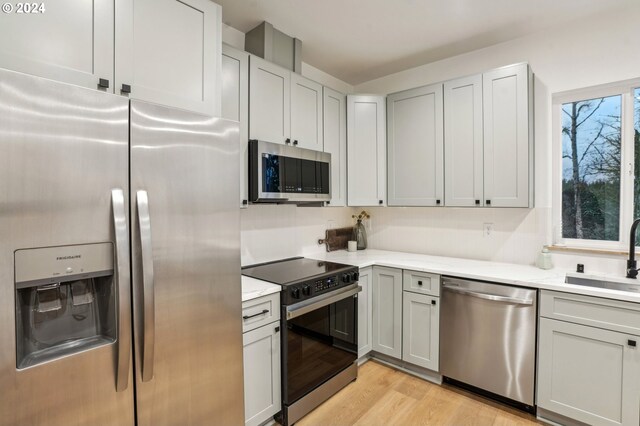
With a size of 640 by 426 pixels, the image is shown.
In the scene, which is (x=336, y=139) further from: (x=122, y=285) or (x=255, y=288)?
(x=122, y=285)

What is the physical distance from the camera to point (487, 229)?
9.64 ft

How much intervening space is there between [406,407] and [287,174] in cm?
187

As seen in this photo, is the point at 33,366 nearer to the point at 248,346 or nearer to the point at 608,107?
the point at 248,346

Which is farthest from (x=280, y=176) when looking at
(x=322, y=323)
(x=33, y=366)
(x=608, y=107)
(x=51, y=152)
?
(x=608, y=107)

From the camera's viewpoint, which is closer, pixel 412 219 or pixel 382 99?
pixel 382 99

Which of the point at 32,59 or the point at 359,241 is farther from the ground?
the point at 32,59

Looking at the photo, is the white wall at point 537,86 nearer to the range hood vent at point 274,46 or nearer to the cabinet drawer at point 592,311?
the cabinet drawer at point 592,311

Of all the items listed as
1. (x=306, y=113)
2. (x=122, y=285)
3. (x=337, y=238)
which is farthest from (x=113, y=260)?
(x=337, y=238)

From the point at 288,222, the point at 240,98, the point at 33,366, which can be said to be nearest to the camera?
the point at 33,366

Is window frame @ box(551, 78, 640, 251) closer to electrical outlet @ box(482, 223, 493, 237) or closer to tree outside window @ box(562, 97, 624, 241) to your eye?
tree outside window @ box(562, 97, 624, 241)

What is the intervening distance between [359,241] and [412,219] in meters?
0.61

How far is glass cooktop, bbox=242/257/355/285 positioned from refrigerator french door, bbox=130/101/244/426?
609 millimetres

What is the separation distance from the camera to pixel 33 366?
1.05 meters

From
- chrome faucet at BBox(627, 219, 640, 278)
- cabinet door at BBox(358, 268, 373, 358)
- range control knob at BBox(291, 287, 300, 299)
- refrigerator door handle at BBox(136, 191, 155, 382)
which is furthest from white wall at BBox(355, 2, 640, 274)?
refrigerator door handle at BBox(136, 191, 155, 382)
